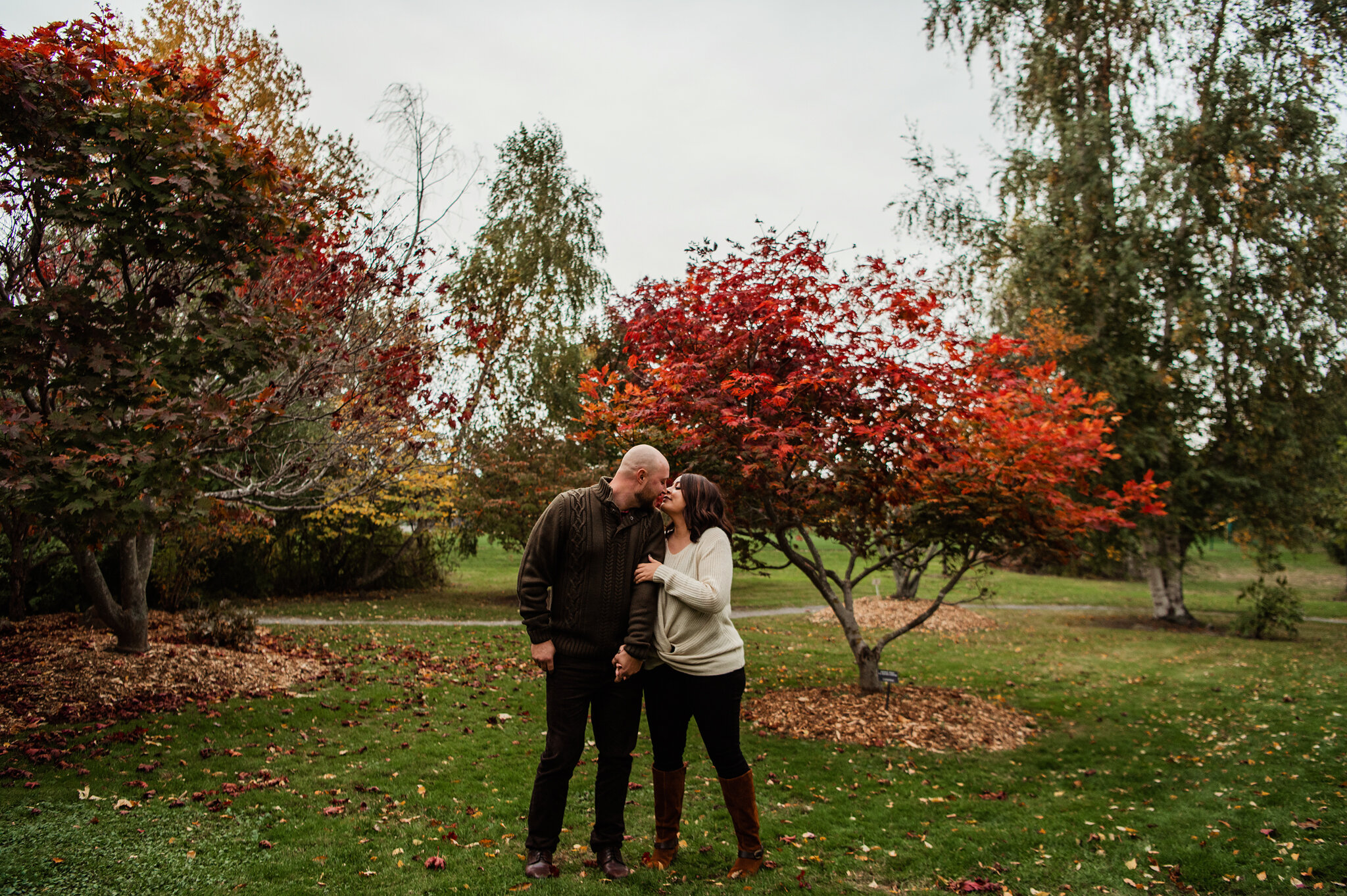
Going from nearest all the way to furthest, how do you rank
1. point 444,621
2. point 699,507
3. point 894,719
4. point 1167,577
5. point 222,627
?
point 699,507 → point 894,719 → point 222,627 → point 444,621 → point 1167,577

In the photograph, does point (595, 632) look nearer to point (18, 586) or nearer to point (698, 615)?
point (698, 615)

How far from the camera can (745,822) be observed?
389cm

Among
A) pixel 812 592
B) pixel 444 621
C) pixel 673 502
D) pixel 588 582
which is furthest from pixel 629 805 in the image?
pixel 812 592

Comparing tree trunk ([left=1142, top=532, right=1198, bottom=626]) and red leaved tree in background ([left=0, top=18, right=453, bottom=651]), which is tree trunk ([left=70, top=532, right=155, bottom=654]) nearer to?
red leaved tree in background ([left=0, top=18, right=453, bottom=651])

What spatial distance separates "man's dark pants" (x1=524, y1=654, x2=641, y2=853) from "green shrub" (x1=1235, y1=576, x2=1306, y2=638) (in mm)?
17365

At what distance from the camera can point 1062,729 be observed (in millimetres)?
8047

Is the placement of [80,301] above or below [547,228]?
below

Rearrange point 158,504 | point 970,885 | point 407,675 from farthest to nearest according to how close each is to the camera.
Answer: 1. point 407,675
2. point 158,504
3. point 970,885

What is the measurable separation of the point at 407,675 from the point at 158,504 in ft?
13.5

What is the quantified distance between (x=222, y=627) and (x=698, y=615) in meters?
7.50

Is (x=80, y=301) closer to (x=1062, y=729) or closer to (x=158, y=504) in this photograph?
(x=158, y=504)

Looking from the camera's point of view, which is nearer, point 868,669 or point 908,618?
point 868,669

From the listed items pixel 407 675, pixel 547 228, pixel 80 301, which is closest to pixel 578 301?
pixel 547 228

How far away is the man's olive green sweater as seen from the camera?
11.9 feet
